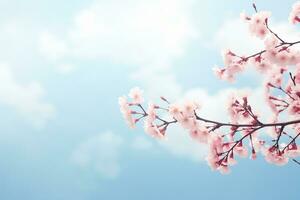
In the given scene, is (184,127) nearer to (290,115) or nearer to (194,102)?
(194,102)

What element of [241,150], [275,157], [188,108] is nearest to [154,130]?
[188,108]

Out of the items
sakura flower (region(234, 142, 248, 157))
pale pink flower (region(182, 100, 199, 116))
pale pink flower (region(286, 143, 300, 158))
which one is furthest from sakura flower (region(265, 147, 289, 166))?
pale pink flower (region(182, 100, 199, 116))

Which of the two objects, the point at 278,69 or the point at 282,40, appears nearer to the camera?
the point at 282,40

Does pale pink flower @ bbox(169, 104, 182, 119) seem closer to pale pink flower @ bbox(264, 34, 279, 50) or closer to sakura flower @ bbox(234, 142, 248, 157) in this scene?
sakura flower @ bbox(234, 142, 248, 157)

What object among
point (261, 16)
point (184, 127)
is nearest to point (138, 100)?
point (184, 127)

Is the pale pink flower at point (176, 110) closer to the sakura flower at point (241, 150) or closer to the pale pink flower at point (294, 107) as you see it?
the sakura flower at point (241, 150)

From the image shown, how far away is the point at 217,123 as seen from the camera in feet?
23.5

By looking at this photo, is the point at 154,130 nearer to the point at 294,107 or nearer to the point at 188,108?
the point at 188,108

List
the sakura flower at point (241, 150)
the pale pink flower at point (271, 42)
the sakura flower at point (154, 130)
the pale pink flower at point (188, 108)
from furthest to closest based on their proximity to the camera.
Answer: the sakura flower at point (241, 150)
the sakura flower at point (154, 130)
the pale pink flower at point (271, 42)
the pale pink flower at point (188, 108)

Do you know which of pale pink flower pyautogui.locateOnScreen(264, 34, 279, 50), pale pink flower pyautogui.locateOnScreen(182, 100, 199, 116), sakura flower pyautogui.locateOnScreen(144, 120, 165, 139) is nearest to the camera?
pale pink flower pyautogui.locateOnScreen(182, 100, 199, 116)

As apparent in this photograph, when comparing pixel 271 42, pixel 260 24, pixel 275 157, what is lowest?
pixel 275 157

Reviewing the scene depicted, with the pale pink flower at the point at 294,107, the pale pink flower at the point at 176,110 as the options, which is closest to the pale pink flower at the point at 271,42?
the pale pink flower at the point at 294,107

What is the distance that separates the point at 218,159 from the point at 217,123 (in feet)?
2.27

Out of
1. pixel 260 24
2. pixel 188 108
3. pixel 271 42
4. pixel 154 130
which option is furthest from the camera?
pixel 260 24
